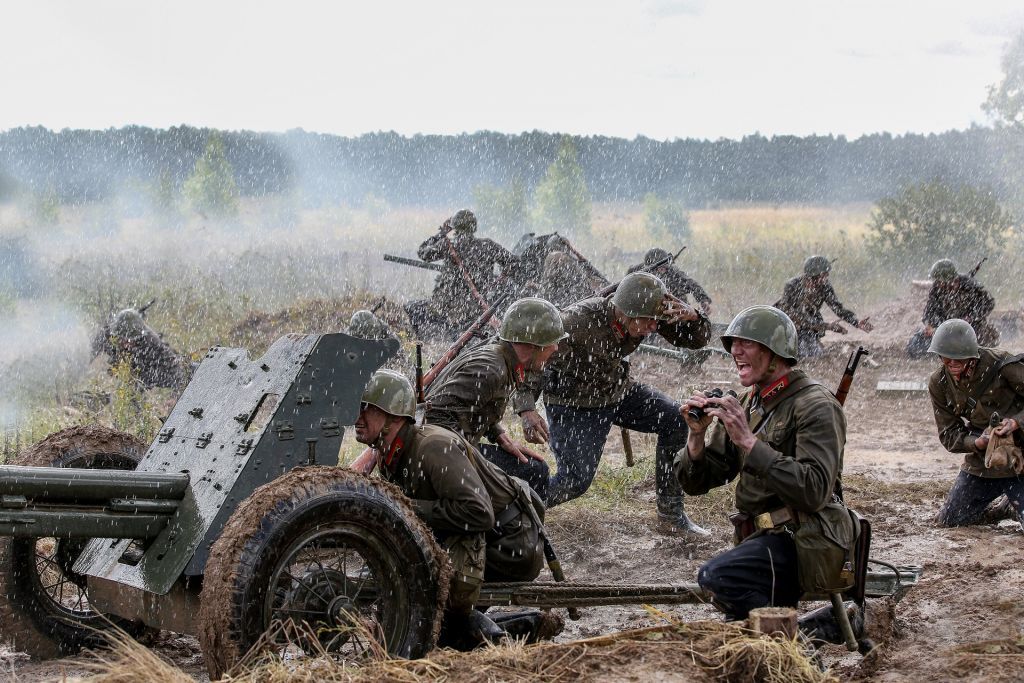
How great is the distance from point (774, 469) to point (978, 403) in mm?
3553

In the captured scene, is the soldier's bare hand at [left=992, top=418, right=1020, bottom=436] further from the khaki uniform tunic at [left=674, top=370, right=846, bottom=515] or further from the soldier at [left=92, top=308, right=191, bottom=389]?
the soldier at [left=92, top=308, right=191, bottom=389]

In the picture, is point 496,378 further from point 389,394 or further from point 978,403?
point 978,403

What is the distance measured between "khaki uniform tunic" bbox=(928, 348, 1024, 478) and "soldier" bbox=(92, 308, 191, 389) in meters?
8.46

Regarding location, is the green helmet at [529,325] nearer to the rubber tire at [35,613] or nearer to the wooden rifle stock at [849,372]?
the wooden rifle stock at [849,372]

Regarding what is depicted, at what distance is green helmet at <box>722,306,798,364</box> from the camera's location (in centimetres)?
507

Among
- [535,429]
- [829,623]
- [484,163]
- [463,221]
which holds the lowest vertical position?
[829,623]

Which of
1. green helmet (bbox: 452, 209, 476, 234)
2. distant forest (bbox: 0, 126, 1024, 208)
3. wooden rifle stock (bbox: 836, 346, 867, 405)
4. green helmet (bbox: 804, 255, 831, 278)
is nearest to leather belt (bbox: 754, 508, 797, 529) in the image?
A: wooden rifle stock (bbox: 836, 346, 867, 405)

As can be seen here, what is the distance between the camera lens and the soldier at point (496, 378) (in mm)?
6281

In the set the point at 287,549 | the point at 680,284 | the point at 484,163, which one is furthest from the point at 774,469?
the point at 484,163

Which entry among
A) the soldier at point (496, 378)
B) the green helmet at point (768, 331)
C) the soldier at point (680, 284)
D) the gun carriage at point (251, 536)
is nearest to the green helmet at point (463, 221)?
the soldier at point (680, 284)

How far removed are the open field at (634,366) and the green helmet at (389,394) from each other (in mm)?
1136

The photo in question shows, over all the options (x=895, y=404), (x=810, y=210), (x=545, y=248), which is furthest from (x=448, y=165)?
(x=895, y=404)

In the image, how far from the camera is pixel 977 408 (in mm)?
7777

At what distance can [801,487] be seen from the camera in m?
4.77
